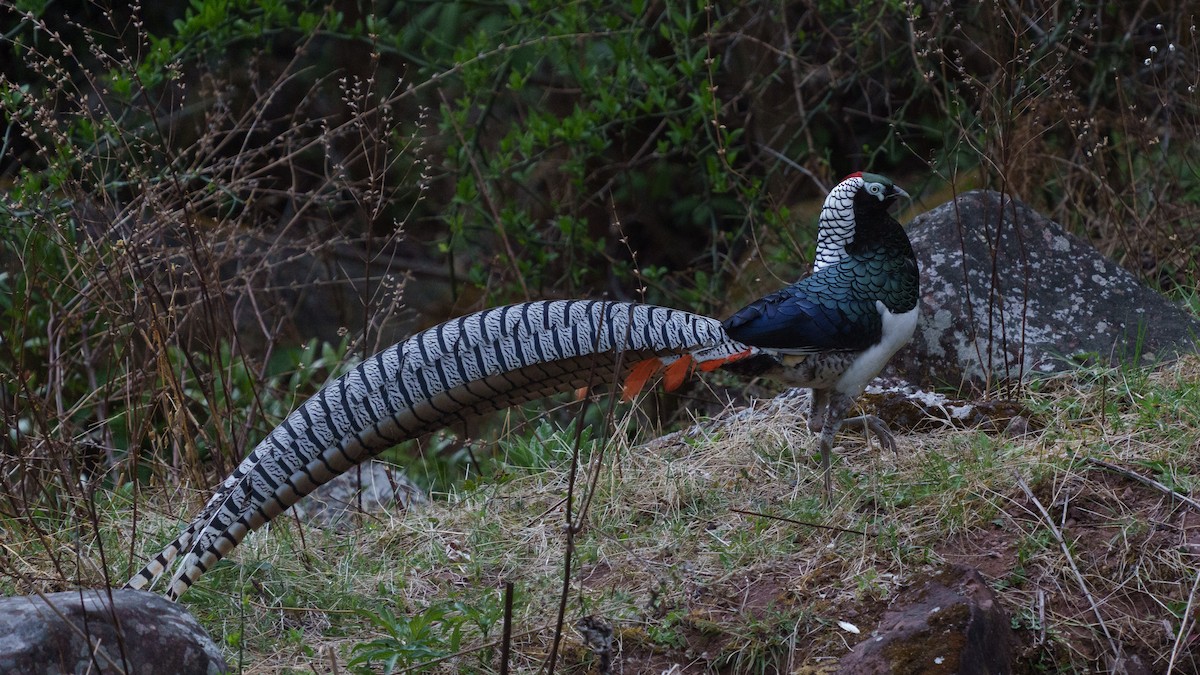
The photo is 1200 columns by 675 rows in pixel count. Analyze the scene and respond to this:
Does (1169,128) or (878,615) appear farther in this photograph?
(1169,128)

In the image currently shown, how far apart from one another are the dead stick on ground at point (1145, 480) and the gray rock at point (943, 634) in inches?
28.0

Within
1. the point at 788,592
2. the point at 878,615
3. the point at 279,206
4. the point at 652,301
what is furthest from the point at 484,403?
the point at 279,206

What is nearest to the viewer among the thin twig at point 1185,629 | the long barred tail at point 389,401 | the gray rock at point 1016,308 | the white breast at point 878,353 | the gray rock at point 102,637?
the gray rock at point 102,637

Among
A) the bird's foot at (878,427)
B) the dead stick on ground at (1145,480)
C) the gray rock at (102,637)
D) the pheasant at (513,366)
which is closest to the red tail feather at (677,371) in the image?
the pheasant at (513,366)

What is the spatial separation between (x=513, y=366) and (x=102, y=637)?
3.92ft

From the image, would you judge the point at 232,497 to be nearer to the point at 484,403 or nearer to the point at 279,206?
the point at 484,403

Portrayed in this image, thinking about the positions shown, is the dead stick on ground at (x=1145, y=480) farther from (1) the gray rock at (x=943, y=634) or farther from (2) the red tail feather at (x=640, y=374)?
(2) the red tail feather at (x=640, y=374)

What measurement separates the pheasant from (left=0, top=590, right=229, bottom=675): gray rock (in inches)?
10.1

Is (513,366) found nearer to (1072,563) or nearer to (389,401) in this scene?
(389,401)

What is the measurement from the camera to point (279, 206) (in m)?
9.86

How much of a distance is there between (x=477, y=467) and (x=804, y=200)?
3.56 metres

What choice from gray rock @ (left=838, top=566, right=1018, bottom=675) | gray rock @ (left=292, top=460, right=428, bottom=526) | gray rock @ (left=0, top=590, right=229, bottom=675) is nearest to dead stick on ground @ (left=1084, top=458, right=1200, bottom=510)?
gray rock @ (left=838, top=566, right=1018, bottom=675)

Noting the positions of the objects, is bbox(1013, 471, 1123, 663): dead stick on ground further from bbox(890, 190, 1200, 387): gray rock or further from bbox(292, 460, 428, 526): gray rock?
bbox(292, 460, 428, 526): gray rock

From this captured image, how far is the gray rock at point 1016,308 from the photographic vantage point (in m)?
4.70
